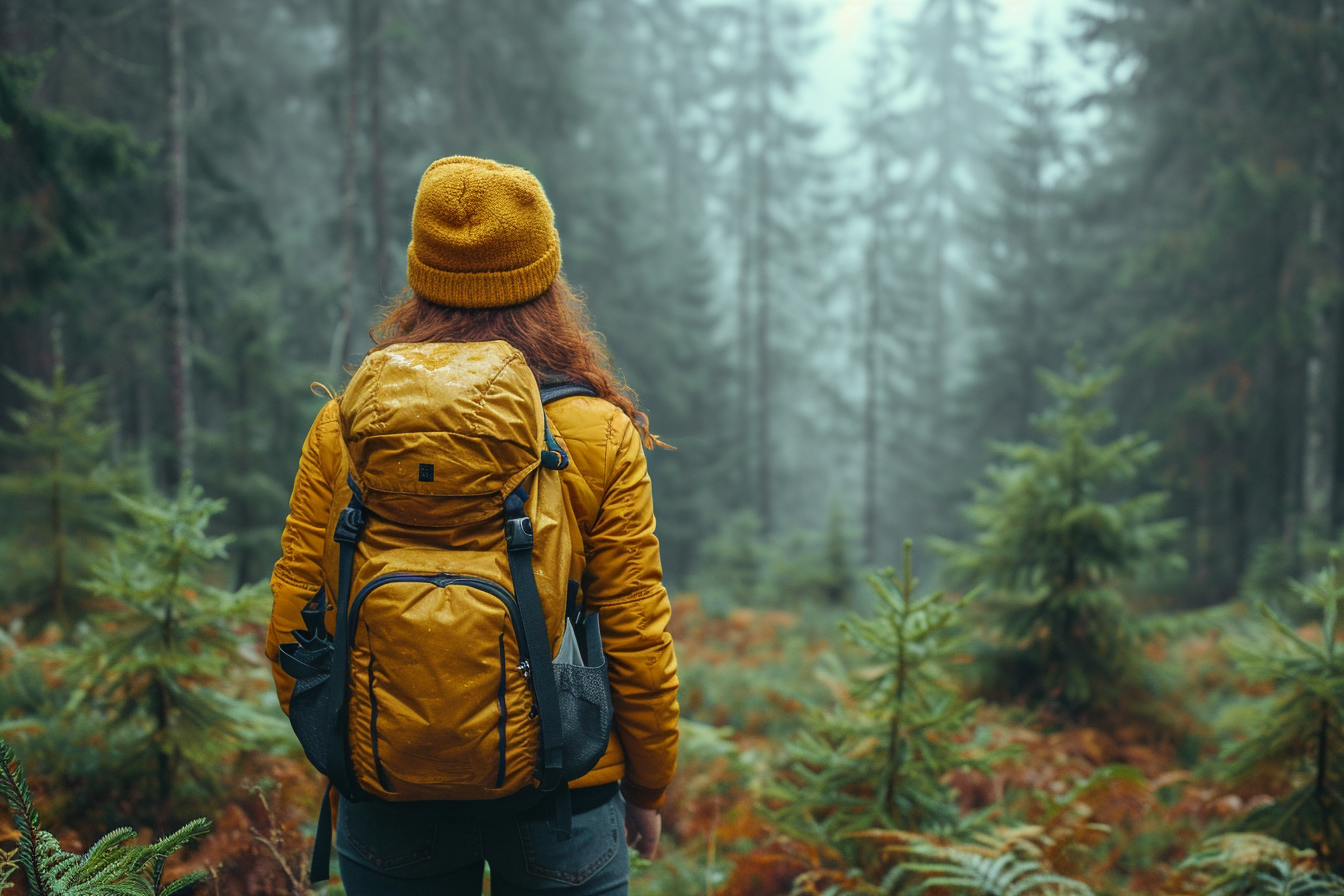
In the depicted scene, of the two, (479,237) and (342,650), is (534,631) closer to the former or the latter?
(342,650)

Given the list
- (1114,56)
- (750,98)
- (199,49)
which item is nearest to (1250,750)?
(1114,56)

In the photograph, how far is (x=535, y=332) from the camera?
205 centimetres

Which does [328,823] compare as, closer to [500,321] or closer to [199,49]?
[500,321]

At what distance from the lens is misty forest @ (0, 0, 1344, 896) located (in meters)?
3.74

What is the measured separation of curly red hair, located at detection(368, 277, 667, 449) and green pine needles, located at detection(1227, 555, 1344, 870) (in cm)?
315

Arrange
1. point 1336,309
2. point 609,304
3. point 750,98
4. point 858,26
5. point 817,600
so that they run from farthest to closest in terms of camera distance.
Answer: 1. point 750,98
2. point 858,26
3. point 609,304
4. point 817,600
5. point 1336,309

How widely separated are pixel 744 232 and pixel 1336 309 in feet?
63.8

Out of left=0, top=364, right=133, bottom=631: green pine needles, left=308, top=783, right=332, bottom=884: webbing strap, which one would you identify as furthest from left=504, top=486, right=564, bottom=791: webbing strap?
left=0, top=364, right=133, bottom=631: green pine needles

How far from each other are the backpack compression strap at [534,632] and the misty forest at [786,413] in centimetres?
74

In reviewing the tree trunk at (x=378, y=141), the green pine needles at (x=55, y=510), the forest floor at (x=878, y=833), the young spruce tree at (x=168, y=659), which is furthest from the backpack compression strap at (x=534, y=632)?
the tree trunk at (x=378, y=141)

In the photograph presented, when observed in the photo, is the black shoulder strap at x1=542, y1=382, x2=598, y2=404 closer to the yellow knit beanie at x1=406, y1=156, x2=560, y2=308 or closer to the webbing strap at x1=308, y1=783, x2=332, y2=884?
the yellow knit beanie at x1=406, y1=156, x2=560, y2=308

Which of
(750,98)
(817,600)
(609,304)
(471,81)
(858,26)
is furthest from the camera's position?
(750,98)

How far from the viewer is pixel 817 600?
15.2 meters

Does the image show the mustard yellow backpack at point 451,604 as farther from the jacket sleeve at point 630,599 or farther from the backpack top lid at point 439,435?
the jacket sleeve at point 630,599
